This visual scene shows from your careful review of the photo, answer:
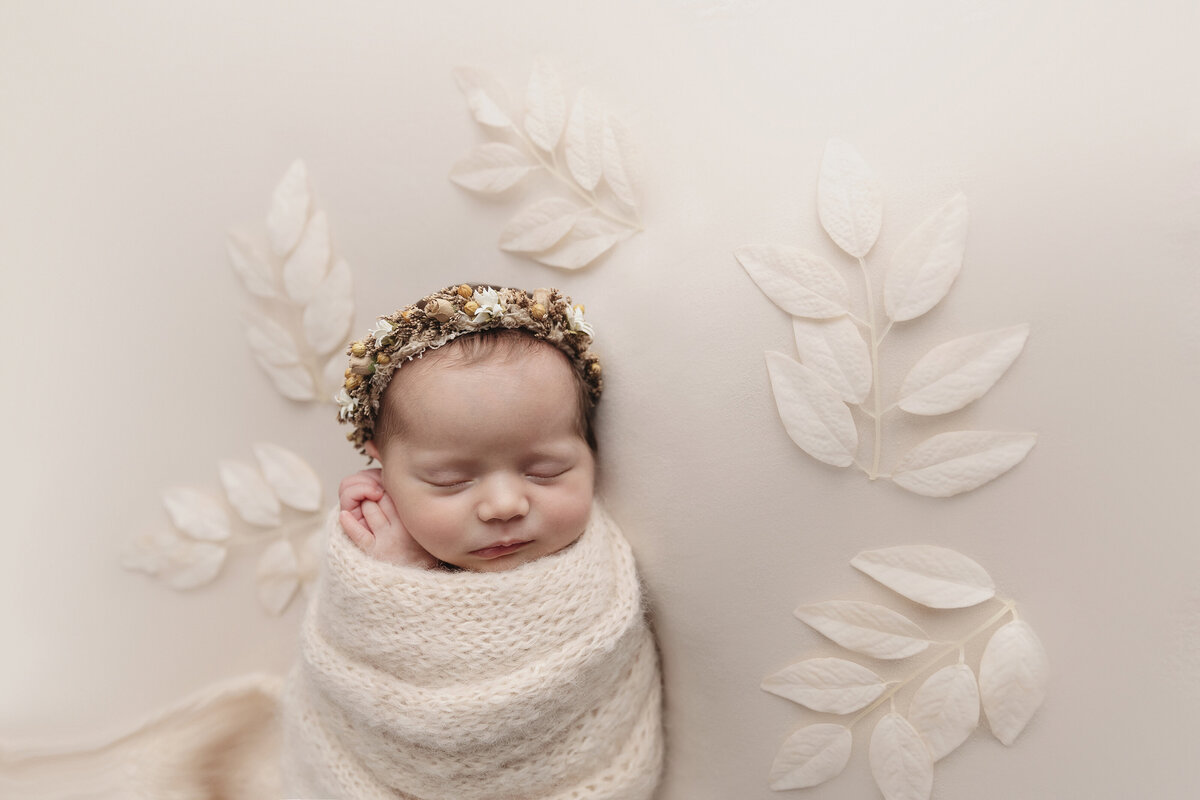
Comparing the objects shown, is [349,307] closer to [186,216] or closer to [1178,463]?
[186,216]

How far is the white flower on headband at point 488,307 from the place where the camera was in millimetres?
1077

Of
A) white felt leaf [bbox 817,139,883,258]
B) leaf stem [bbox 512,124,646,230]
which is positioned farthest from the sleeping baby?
white felt leaf [bbox 817,139,883,258]

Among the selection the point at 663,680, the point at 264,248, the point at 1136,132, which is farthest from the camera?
the point at 264,248

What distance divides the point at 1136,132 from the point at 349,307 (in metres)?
1.00

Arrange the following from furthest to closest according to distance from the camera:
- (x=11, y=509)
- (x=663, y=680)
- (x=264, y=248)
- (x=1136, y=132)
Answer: (x=11, y=509) < (x=264, y=248) < (x=663, y=680) < (x=1136, y=132)

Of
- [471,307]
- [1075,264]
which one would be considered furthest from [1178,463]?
[471,307]

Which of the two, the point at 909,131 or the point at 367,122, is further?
the point at 367,122

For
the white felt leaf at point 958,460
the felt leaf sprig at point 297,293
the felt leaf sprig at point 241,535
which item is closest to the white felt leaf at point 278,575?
the felt leaf sprig at point 241,535

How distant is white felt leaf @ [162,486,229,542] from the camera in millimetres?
1398

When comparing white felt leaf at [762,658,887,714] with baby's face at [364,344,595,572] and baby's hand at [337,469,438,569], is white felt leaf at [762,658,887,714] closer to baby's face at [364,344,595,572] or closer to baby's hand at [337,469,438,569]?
baby's face at [364,344,595,572]

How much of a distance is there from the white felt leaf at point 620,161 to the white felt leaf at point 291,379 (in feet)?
1.87

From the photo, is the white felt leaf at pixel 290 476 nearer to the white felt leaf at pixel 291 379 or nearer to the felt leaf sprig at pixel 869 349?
the white felt leaf at pixel 291 379

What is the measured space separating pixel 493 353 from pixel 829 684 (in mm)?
565

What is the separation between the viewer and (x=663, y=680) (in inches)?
47.3
